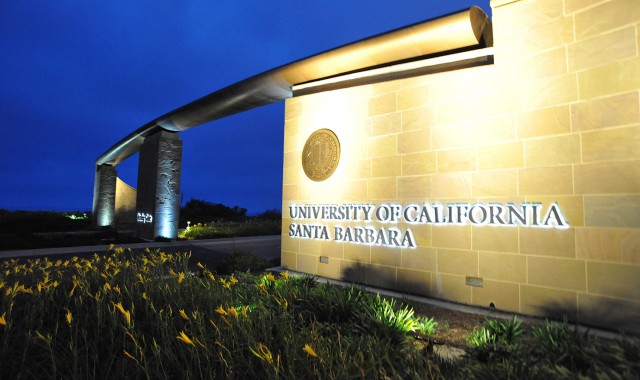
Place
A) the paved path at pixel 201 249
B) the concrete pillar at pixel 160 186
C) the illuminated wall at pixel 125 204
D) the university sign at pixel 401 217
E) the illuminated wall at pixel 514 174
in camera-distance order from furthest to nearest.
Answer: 1. the illuminated wall at pixel 125 204
2. the concrete pillar at pixel 160 186
3. the paved path at pixel 201 249
4. the university sign at pixel 401 217
5. the illuminated wall at pixel 514 174

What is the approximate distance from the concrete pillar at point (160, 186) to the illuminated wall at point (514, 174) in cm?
1124

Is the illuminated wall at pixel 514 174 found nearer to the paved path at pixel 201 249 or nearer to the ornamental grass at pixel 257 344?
the ornamental grass at pixel 257 344

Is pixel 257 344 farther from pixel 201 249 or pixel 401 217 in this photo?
pixel 201 249

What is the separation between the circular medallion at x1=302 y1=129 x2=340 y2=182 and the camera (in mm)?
7646

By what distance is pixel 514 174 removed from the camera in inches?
206

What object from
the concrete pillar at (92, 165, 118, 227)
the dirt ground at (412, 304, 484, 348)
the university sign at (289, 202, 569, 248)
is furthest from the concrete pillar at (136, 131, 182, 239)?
the dirt ground at (412, 304, 484, 348)

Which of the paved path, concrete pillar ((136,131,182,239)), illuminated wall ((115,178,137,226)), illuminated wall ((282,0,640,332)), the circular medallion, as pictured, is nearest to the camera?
illuminated wall ((282,0,640,332))

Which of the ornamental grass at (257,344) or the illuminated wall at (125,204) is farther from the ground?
the illuminated wall at (125,204)

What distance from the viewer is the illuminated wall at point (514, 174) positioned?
446cm

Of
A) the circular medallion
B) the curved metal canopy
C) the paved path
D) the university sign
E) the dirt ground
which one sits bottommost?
the dirt ground

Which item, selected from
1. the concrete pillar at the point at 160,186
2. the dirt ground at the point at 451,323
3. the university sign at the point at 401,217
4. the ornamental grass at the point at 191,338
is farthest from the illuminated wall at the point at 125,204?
the dirt ground at the point at 451,323

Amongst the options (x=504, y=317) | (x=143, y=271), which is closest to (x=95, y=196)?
(x=143, y=271)

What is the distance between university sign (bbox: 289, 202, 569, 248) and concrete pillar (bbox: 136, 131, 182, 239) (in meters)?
9.77

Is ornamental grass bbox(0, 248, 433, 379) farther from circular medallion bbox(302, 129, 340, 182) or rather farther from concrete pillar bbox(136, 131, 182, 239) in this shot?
concrete pillar bbox(136, 131, 182, 239)
